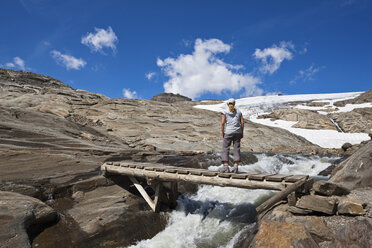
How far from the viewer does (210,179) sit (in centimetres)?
734

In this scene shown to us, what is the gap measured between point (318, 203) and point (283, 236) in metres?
1.31

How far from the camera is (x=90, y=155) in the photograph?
1183 centimetres

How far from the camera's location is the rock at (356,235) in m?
4.28

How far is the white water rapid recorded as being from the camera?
702cm

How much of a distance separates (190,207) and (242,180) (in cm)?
354

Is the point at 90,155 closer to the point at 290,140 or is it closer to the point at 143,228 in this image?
the point at 143,228

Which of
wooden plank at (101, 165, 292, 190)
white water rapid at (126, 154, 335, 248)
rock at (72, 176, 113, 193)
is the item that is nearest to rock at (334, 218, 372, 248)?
wooden plank at (101, 165, 292, 190)

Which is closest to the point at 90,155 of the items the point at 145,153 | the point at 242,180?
the point at 145,153

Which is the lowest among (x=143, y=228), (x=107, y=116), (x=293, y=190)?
(x=143, y=228)

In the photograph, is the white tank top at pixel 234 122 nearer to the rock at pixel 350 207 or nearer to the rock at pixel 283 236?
the rock at pixel 283 236

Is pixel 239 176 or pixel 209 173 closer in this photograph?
pixel 239 176

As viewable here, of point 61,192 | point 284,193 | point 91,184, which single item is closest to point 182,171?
point 284,193

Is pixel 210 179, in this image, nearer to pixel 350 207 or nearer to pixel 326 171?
pixel 350 207

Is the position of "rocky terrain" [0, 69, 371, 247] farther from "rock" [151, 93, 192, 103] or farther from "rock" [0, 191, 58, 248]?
"rock" [151, 93, 192, 103]
